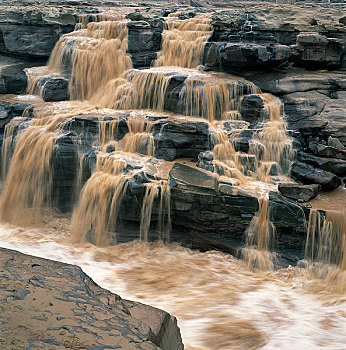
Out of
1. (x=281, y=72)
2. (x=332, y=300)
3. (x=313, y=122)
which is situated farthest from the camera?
(x=281, y=72)

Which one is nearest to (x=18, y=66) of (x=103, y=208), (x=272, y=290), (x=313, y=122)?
(x=103, y=208)

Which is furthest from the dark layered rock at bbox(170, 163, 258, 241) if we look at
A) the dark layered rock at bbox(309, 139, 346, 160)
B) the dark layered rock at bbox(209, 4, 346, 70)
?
the dark layered rock at bbox(209, 4, 346, 70)

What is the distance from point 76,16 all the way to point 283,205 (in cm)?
889

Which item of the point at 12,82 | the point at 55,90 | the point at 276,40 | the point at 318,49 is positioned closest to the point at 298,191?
the point at 318,49

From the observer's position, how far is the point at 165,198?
316 inches

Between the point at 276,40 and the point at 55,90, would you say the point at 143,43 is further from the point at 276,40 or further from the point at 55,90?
the point at 276,40

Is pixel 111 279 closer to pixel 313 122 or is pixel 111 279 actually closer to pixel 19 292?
pixel 19 292

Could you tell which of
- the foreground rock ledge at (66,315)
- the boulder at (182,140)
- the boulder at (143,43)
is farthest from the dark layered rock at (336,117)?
the foreground rock ledge at (66,315)

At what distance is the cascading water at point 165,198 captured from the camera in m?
5.90

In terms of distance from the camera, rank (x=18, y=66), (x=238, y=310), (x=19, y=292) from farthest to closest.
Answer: (x=18, y=66), (x=238, y=310), (x=19, y=292)

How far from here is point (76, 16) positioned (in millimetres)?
12672

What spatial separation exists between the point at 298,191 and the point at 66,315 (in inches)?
217

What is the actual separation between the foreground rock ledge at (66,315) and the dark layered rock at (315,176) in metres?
5.25

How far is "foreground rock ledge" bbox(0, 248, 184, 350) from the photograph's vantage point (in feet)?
9.11
